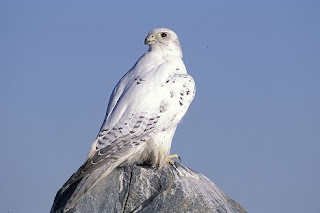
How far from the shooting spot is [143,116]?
9805 millimetres

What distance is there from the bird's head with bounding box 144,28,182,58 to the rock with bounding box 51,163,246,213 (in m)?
2.02

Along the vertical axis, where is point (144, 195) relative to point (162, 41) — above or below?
below

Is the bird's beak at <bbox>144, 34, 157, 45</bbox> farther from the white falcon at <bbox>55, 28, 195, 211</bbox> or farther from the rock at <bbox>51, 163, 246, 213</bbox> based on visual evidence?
the rock at <bbox>51, 163, 246, 213</bbox>

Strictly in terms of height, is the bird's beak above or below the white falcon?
above

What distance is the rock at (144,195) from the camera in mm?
9625

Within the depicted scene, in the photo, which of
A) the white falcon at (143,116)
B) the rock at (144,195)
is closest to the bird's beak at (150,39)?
the white falcon at (143,116)

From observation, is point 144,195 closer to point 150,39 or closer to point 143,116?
point 143,116

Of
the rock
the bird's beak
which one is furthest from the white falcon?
the rock

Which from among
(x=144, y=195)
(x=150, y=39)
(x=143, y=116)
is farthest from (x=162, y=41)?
(x=144, y=195)

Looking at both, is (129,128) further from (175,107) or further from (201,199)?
(201,199)

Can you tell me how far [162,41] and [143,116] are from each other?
1605 mm

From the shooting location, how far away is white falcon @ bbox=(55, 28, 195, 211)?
31.2 feet

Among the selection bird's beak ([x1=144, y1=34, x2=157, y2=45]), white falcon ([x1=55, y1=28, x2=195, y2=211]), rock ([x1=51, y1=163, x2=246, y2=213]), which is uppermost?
bird's beak ([x1=144, y1=34, x2=157, y2=45])

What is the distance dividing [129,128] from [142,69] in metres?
1.21
